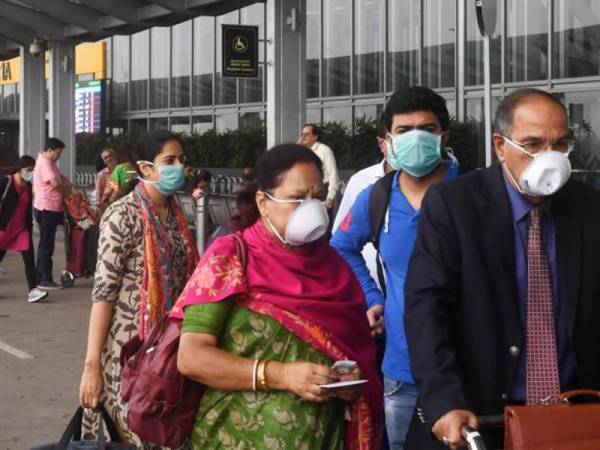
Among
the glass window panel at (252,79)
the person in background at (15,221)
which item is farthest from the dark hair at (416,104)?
the glass window panel at (252,79)

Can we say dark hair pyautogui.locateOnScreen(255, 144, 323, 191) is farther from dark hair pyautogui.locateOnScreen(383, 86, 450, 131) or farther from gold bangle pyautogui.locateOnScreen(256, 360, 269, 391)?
dark hair pyautogui.locateOnScreen(383, 86, 450, 131)

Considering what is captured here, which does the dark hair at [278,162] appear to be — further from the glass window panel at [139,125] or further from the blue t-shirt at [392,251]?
the glass window panel at [139,125]

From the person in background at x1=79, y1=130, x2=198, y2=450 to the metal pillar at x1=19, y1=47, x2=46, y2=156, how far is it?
2074 cm

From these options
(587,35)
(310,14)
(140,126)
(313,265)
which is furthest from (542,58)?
(313,265)

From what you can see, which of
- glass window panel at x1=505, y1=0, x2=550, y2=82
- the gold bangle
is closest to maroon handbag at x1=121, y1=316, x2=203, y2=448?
the gold bangle

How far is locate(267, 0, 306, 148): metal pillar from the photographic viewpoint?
51.2ft

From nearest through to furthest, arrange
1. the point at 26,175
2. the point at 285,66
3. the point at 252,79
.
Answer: the point at 285,66 → the point at 26,175 → the point at 252,79

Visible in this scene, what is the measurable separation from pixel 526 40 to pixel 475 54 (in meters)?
1.16

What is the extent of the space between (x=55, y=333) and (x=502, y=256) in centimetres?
943

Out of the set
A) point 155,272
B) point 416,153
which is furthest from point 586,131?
point 416,153

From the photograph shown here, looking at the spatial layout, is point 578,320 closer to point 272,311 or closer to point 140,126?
point 272,311

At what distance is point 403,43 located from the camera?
871 inches

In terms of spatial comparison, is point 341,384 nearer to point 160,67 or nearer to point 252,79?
point 252,79

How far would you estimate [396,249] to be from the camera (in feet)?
14.8
